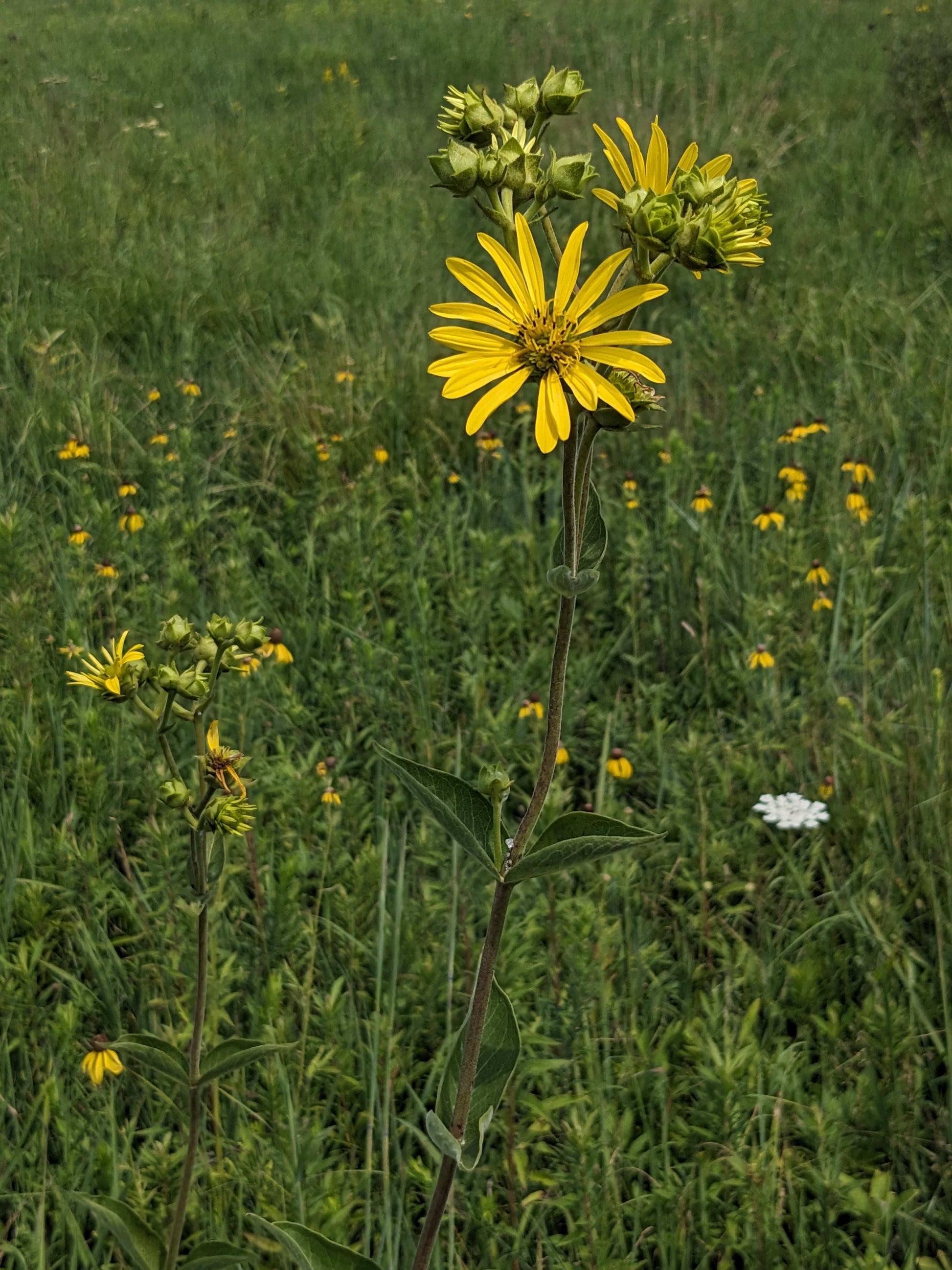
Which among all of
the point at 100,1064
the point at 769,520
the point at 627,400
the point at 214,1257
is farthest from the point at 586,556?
the point at 769,520

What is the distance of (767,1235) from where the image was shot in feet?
4.49

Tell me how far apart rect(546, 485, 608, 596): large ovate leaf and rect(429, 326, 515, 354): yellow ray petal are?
0.55 feet

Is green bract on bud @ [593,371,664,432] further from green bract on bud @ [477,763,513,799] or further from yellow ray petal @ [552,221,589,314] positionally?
green bract on bud @ [477,763,513,799]

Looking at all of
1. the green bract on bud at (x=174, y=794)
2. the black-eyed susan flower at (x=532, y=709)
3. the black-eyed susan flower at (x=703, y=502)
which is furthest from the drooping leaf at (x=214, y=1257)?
the black-eyed susan flower at (x=703, y=502)

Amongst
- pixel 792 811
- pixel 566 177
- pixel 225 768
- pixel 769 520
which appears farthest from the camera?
pixel 769 520

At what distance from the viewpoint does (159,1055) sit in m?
1.20

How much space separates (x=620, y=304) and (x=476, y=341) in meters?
0.18

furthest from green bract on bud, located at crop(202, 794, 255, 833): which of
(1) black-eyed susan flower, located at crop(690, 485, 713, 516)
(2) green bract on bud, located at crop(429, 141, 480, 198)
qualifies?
(1) black-eyed susan flower, located at crop(690, 485, 713, 516)

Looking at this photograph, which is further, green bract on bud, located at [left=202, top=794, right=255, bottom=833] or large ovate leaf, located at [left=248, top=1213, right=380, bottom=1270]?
green bract on bud, located at [left=202, top=794, right=255, bottom=833]

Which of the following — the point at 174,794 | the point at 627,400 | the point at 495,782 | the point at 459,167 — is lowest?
the point at 174,794

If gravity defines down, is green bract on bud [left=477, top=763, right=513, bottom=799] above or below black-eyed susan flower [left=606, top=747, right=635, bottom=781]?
above

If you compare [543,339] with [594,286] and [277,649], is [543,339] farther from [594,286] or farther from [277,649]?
[277,649]

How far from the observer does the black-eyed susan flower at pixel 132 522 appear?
9.14 feet

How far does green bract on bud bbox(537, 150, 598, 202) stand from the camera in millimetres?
995
